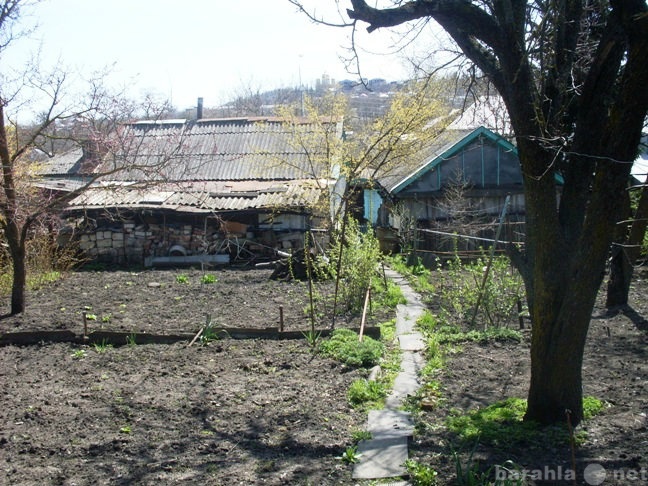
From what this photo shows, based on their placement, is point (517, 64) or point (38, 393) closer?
point (517, 64)

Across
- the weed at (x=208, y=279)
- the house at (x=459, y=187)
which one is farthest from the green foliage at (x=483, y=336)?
the house at (x=459, y=187)

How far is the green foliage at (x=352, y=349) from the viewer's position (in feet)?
26.2

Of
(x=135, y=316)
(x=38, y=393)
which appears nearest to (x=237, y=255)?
(x=135, y=316)

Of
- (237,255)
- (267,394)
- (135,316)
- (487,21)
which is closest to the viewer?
(487,21)

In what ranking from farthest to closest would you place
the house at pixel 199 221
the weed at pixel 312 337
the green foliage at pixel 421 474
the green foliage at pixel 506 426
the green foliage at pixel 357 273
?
the house at pixel 199 221 → the green foliage at pixel 357 273 → the weed at pixel 312 337 → the green foliage at pixel 506 426 → the green foliage at pixel 421 474

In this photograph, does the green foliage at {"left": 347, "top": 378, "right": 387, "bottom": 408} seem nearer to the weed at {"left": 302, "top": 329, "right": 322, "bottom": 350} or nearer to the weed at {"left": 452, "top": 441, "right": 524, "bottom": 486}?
the weed at {"left": 302, "top": 329, "right": 322, "bottom": 350}

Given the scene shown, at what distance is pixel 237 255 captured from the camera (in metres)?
19.5

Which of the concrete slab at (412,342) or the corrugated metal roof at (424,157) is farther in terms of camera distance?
the corrugated metal roof at (424,157)

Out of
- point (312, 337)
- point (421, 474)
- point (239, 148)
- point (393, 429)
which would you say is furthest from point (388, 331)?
point (239, 148)

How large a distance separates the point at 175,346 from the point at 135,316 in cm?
270

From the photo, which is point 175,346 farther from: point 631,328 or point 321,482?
point 631,328

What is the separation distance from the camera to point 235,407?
21.3 feet

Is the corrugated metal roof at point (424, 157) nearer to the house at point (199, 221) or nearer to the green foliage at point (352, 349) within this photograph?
the house at point (199, 221)

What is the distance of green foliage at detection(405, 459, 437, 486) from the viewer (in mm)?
4468
